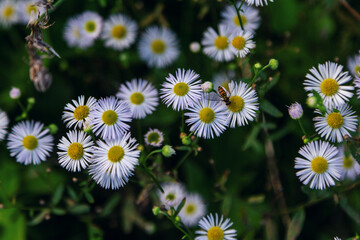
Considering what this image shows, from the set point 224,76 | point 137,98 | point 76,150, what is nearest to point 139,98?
point 137,98

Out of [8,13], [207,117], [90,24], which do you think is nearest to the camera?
[207,117]

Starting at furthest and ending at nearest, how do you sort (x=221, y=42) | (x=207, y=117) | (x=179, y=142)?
(x=179, y=142) < (x=221, y=42) < (x=207, y=117)

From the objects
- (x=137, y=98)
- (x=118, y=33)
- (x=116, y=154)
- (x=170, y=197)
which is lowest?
(x=170, y=197)

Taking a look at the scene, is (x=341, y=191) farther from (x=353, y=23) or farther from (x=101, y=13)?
(x=101, y=13)

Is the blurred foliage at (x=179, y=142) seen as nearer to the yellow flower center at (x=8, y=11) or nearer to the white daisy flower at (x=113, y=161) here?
the yellow flower center at (x=8, y=11)

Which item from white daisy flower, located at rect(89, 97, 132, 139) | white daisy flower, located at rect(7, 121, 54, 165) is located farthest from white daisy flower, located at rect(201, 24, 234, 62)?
white daisy flower, located at rect(7, 121, 54, 165)

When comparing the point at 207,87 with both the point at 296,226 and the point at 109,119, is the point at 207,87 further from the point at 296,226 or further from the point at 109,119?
the point at 296,226
